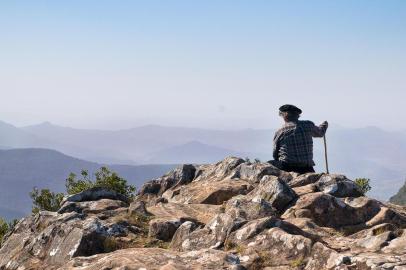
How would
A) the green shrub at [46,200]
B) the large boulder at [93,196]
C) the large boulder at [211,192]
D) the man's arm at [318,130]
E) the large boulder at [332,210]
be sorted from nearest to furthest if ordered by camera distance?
the large boulder at [332,210], the large boulder at [211,192], the large boulder at [93,196], the man's arm at [318,130], the green shrub at [46,200]

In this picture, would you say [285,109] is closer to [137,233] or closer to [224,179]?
[224,179]

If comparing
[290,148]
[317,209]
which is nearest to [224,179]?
[290,148]

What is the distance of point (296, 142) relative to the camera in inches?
1043

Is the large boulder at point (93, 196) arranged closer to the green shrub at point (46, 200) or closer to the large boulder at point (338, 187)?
the large boulder at point (338, 187)

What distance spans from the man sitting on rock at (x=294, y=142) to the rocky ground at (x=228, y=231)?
Answer: 1.98 meters

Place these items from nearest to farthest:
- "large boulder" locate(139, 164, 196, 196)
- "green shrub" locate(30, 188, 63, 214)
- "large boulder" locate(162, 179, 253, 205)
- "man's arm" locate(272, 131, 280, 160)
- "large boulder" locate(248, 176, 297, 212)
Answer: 1. "large boulder" locate(248, 176, 297, 212)
2. "large boulder" locate(162, 179, 253, 205)
3. "man's arm" locate(272, 131, 280, 160)
4. "large boulder" locate(139, 164, 196, 196)
5. "green shrub" locate(30, 188, 63, 214)

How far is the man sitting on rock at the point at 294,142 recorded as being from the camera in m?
26.5

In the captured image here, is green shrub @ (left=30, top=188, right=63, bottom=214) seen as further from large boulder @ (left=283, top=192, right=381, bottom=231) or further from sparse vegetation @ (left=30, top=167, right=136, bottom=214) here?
large boulder @ (left=283, top=192, right=381, bottom=231)

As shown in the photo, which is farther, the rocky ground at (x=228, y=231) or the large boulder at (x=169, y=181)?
the large boulder at (x=169, y=181)

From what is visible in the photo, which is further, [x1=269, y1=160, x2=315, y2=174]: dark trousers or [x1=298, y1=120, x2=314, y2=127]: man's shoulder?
[x1=269, y1=160, x2=315, y2=174]: dark trousers

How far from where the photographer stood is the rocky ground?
39.6 ft

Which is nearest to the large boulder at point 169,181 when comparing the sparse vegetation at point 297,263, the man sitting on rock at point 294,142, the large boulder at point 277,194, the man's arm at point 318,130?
the man sitting on rock at point 294,142

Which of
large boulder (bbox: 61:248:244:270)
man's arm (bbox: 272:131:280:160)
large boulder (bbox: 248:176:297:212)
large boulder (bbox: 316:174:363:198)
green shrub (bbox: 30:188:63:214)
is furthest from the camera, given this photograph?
green shrub (bbox: 30:188:63:214)

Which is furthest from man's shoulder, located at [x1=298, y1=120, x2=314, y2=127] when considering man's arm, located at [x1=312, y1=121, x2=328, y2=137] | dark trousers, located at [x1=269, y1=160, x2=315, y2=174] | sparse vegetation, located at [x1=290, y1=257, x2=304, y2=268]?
sparse vegetation, located at [x1=290, y1=257, x2=304, y2=268]
